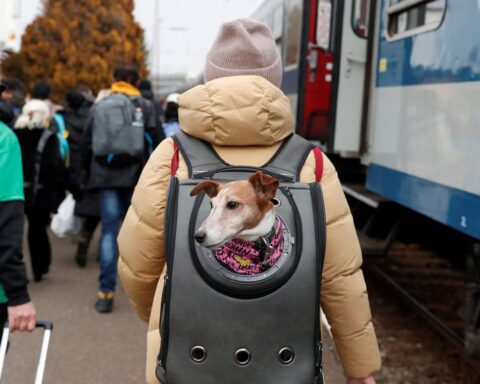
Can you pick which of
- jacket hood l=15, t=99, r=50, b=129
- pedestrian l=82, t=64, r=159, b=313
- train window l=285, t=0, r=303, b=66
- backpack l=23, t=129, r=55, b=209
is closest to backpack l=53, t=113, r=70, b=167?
jacket hood l=15, t=99, r=50, b=129

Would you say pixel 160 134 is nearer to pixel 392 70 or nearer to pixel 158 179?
pixel 392 70

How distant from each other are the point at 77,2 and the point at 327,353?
1292 inches

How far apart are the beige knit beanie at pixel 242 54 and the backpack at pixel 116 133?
336 cm

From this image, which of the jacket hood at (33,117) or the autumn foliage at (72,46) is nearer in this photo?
the jacket hood at (33,117)

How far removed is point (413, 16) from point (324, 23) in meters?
2.97

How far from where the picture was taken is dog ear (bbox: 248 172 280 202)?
6.08 ft

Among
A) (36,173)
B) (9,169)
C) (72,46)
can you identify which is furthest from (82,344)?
(72,46)

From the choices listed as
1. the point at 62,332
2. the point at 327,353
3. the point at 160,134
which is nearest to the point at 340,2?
the point at 160,134

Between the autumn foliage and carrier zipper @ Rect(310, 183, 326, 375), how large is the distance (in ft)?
109

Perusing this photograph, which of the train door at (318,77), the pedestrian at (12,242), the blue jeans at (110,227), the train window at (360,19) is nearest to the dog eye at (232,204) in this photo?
the pedestrian at (12,242)

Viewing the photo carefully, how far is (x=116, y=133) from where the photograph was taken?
18.3ft

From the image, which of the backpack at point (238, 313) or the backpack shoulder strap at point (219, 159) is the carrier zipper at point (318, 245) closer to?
the backpack at point (238, 313)

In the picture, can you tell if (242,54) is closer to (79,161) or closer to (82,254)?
(79,161)

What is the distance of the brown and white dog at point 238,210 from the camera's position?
183 cm
